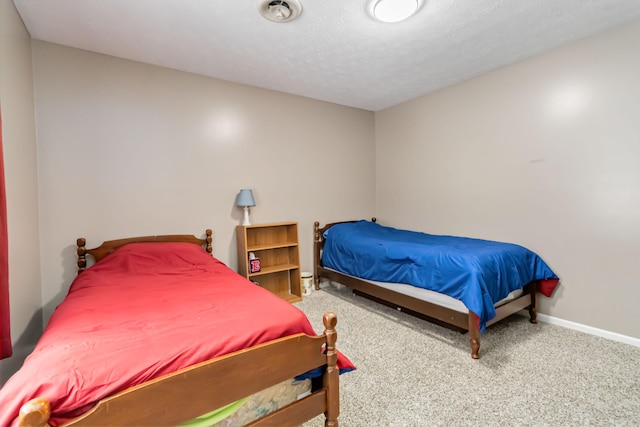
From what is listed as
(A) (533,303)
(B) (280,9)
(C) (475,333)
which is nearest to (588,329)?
(A) (533,303)

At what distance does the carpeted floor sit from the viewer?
1639 mm

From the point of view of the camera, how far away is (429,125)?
380 centimetres

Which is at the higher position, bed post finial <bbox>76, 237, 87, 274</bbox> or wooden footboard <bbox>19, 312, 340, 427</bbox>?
bed post finial <bbox>76, 237, 87, 274</bbox>

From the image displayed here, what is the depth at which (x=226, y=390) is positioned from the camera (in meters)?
1.12

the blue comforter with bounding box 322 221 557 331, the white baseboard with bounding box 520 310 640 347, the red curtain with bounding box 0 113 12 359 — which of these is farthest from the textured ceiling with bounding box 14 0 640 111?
the white baseboard with bounding box 520 310 640 347

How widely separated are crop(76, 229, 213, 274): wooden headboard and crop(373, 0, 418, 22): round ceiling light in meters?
2.47

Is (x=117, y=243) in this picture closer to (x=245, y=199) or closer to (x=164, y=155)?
(x=164, y=155)

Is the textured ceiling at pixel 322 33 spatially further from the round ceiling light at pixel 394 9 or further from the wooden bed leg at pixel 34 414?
the wooden bed leg at pixel 34 414

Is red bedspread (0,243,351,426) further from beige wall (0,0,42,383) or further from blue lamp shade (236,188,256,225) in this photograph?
blue lamp shade (236,188,256,225)

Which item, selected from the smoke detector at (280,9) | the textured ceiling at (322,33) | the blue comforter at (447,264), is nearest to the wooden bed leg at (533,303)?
the blue comforter at (447,264)

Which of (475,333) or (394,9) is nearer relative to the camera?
(394,9)

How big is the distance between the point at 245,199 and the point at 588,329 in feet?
11.2

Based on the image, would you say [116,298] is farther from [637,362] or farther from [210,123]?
[637,362]

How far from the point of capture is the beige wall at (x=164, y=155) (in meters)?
2.48
